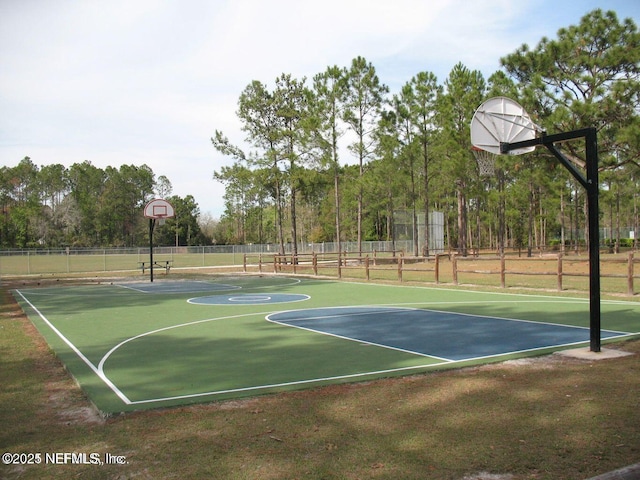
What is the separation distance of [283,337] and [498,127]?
5.04 meters

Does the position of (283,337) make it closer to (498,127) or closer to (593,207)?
(498,127)

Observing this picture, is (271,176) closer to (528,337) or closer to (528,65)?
(528,65)

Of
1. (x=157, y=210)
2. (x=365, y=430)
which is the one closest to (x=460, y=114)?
(x=157, y=210)

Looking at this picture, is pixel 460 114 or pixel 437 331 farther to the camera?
pixel 460 114

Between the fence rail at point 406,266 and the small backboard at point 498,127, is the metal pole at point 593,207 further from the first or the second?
the fence rail at point 406,266

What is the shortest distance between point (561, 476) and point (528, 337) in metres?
5.72

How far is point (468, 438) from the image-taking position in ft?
14.8

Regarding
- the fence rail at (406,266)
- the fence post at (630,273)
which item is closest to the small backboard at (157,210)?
the fence rail at (406,266)

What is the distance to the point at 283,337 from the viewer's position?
→ 957 cm

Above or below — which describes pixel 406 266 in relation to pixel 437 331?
above

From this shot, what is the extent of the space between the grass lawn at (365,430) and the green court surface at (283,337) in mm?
511

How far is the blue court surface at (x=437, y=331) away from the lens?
8445 millimetres

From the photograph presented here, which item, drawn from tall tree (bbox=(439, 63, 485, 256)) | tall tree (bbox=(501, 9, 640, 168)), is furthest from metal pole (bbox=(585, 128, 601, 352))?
tall tree (bbox=(439, 63, 485, 256))

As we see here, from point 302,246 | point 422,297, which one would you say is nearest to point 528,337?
point 422,297
